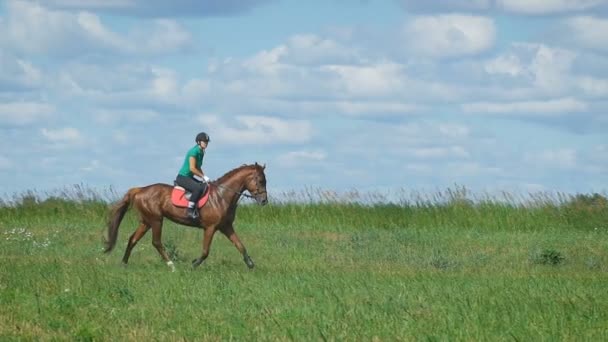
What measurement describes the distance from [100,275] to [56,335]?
6.06 meters

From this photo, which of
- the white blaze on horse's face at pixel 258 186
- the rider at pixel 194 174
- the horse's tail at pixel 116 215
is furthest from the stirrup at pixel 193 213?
the horse's tail at pixel 116 215

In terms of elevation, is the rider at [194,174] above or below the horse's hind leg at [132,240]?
above

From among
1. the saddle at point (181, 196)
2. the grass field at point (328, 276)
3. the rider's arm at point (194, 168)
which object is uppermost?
the rider's arm at point (194, 168)

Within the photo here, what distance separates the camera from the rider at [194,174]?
22.0 m

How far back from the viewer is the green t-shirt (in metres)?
22.0

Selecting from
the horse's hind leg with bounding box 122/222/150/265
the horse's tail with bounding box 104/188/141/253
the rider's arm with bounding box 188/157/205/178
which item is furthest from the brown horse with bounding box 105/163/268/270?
the rider's arm with bounding box 188/157/205/178

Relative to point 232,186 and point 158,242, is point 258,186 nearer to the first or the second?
point 232,186

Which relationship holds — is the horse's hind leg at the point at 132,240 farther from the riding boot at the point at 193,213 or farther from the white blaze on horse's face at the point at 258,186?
the white blaze on horse's face at the point at 258,186

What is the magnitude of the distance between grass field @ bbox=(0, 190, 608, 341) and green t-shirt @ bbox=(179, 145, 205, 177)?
71.6 inches

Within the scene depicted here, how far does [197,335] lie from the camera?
40.7 feet

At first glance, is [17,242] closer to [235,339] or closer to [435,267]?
[435,267]

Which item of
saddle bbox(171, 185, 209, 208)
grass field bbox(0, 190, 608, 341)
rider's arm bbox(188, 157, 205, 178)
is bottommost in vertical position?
grass field bbox(0, 190, 608, 341)

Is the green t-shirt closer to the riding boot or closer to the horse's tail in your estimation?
the riding boot

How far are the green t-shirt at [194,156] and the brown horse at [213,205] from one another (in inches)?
20.2
